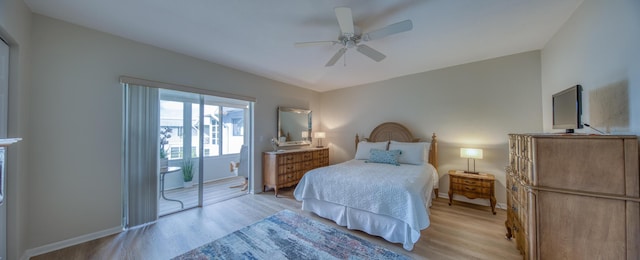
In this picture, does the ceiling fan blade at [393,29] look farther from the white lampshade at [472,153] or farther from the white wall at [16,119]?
the white wall at [16,119]

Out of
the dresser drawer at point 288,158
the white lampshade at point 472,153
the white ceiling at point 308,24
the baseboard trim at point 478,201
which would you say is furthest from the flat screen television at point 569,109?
the dresser drawer at point 288,158

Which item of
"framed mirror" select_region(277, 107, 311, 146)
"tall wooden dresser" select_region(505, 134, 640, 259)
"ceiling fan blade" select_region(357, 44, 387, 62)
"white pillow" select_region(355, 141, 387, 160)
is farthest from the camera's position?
"framed mirror" select_region(277, 107, 311, 146)

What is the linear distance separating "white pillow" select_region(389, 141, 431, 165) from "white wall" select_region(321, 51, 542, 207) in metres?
0.42

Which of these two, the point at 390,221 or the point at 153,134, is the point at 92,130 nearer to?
the point at 153,134

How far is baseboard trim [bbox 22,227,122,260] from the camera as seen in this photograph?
1.99 m

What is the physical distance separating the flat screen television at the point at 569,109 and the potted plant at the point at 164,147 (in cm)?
485

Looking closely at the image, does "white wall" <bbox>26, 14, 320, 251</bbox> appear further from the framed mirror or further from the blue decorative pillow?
the blue decorative pillow

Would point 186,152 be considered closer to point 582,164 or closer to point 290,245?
point 290,245

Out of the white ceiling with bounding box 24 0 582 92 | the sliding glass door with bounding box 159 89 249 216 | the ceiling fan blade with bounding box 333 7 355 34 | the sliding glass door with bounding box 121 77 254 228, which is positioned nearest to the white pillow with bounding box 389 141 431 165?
the white ceiling with bounding box 24 0 582 92

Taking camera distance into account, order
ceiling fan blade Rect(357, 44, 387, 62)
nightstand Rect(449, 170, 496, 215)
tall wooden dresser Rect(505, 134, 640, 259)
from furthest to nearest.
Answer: nightstand Rect(449, 170, 496, 215), ceiling fan blade Rect(357, 44, 387, 62), tall wooden dresser Rect(505, 134, 640, 259)

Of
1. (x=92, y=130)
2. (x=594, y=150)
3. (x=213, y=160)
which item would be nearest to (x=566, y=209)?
(x=594, y=150)

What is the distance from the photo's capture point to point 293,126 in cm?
486

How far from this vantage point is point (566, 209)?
1.44m

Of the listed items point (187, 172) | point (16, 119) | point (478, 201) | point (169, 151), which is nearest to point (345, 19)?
point (16, 119)
